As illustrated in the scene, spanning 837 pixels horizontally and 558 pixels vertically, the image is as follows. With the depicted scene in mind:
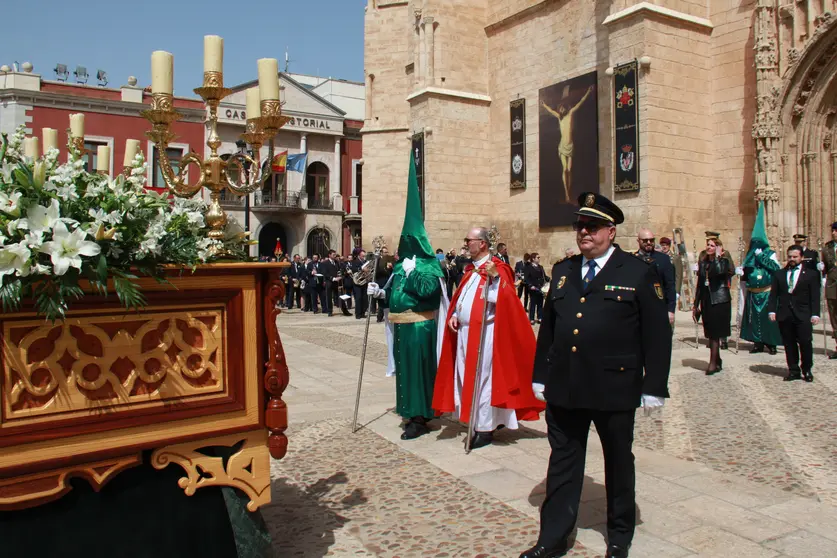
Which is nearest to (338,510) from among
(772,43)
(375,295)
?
(375,295)

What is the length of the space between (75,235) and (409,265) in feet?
12.9

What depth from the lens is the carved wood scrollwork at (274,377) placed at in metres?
3.07

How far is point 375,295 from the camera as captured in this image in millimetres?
6832

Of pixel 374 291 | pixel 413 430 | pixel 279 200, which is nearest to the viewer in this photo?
pixel 413 430

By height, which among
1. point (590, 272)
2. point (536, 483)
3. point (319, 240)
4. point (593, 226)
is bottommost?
point (536, 483)

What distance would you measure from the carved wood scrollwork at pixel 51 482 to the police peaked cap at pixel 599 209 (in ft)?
8.30

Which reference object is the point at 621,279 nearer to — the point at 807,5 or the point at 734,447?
the point at 734,447

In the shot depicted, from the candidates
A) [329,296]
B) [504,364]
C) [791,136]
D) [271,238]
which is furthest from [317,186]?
[504,364]

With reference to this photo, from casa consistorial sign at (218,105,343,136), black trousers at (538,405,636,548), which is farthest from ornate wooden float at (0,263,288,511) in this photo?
casa consistorial sign at (218,105,343,136)

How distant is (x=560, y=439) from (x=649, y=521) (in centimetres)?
93

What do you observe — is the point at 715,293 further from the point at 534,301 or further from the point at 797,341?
the point at 534,301

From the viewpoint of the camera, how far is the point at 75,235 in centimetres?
252

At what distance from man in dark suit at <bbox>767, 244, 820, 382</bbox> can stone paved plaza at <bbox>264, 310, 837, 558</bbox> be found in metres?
0.71

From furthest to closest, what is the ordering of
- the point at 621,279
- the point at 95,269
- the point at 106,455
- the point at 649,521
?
the point at 649,521 < the point at 621,279 < the point at 106,455 < the point at 95,269
